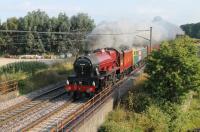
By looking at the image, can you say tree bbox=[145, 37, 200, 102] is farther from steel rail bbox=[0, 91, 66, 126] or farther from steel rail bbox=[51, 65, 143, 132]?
steel rail bbox=[0, 91, 66, 126]

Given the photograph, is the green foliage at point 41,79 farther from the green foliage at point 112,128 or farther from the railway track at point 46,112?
the green foliage at point 112,128

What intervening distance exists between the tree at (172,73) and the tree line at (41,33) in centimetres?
5590

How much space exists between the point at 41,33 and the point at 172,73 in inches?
2505

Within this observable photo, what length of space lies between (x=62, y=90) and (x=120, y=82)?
460 centimetres

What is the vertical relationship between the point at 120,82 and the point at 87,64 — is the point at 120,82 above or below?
below

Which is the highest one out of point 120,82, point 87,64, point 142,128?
point 87,64

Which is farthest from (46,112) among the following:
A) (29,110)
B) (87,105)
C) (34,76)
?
(34,76)

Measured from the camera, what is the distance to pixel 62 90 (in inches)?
1174

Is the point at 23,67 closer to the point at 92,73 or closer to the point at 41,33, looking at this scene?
the point at 92,73

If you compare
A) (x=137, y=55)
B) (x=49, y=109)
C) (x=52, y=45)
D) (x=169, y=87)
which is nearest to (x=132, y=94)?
(x=169, y=87)

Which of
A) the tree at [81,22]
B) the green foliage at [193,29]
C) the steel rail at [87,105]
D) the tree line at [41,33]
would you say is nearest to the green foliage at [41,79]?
the steel rail at [87,105]

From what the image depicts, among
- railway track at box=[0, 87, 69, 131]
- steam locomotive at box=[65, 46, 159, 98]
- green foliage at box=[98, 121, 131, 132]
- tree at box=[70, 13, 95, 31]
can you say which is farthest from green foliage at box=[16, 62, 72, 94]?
tree at box=[70, 13, 95, 31]

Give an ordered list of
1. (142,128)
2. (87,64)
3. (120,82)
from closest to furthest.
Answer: (142,128) → (87,64) → (120,82)

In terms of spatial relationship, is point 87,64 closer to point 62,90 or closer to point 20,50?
point 62,90
